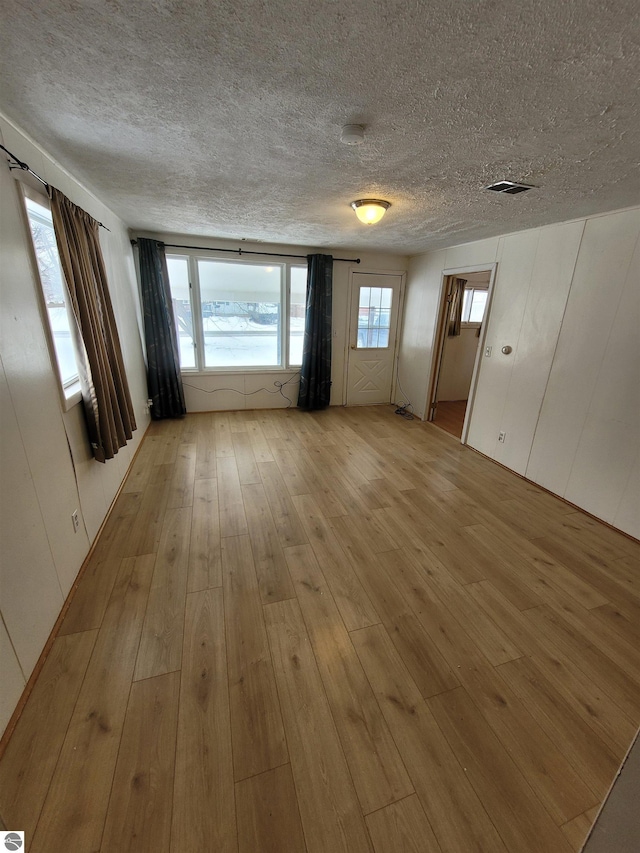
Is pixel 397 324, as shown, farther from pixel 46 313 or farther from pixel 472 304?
pixel 46 313

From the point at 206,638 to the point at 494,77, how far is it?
8.48ft

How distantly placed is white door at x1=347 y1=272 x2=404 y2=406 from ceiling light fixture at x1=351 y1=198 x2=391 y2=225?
2.43 metres

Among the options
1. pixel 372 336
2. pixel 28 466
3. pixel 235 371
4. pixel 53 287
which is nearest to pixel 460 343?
pixel 372 336

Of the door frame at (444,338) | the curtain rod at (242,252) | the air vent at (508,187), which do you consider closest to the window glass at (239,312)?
the curtain rod at (242,252)

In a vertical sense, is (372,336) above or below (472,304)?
below

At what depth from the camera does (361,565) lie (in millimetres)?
2158

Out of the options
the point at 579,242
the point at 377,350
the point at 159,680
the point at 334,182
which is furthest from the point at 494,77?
the point at 377,350

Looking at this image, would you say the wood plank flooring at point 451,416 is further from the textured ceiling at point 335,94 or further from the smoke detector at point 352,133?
the smoke detector at point 352,133

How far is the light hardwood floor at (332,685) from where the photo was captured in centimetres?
107

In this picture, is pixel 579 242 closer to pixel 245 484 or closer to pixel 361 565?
pixel 361 565

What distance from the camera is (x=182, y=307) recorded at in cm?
456

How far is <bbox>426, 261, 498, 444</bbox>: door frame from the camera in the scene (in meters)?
3.70

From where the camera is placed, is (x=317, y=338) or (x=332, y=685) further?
(x=317, y=338)

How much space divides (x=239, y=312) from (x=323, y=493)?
3.10 metres
